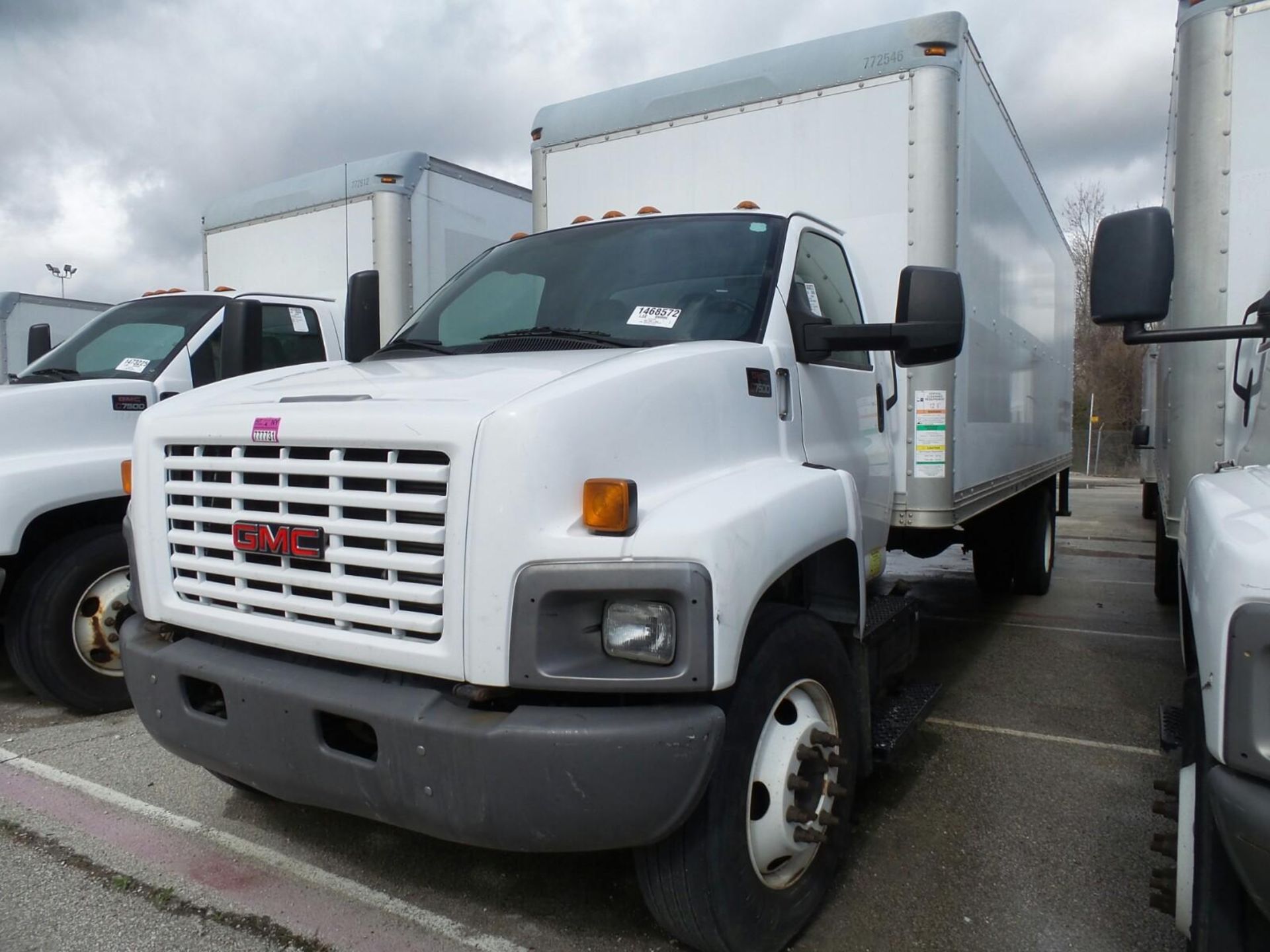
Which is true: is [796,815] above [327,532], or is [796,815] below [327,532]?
below

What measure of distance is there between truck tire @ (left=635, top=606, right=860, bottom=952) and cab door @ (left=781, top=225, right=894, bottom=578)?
0.65 m

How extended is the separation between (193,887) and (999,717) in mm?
3906

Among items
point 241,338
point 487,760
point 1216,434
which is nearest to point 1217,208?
point 1216,434

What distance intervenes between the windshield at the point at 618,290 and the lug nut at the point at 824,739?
1.28m

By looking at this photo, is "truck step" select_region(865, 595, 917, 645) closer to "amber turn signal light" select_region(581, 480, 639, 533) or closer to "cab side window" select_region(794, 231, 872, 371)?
"cab side window" select_region(794, 231, 872, 371)

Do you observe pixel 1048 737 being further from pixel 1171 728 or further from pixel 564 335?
pixel 564 335

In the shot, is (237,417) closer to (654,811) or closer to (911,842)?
(654,811)

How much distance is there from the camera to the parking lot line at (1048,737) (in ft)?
15.1

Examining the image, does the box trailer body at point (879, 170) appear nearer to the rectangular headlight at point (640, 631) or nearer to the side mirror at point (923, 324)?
the side mirror at point (923, 324)

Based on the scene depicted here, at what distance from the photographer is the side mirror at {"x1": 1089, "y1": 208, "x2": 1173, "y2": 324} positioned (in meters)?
2.49

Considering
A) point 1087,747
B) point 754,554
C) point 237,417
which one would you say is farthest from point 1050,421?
point 237,417

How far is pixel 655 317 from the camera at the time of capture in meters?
3.27

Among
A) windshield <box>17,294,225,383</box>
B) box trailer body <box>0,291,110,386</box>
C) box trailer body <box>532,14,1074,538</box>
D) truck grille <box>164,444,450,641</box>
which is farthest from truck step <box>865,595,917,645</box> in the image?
box trailer body <box>0,291,110,386</box>

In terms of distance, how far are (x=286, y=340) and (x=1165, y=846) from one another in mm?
5499
